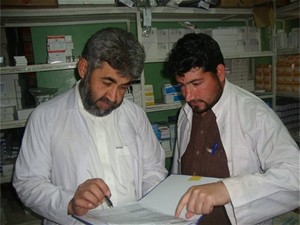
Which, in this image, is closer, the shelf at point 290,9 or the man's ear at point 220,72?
the man's ear at point 220,72

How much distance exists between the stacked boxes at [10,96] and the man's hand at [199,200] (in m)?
1.62

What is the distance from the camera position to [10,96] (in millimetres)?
1956

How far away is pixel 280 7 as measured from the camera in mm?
2451

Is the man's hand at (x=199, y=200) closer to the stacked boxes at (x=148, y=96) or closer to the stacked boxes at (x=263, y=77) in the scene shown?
the stacked boxes at (x=148, y=96)

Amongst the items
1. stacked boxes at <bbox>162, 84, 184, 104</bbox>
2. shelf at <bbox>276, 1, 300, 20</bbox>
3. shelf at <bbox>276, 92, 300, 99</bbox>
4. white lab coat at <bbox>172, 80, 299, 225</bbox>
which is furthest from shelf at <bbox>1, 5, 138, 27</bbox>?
shelf at <bbox>276, 92, 300, 99</bbox>

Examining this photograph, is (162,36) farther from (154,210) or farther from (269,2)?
(154,210)

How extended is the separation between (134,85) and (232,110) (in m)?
1.06

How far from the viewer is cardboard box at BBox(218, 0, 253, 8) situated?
2.22 metres

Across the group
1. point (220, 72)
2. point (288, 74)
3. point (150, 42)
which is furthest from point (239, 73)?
point (220, 72)

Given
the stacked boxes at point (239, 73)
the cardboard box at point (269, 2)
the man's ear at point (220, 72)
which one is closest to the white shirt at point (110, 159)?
the man's ear at point (220, 72)

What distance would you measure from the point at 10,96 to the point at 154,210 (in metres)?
1.62

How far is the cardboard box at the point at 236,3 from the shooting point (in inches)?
87.5

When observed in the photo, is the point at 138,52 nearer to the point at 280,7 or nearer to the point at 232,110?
the point at 232,110

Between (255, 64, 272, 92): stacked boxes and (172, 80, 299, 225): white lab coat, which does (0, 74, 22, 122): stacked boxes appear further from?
(255, 64, 272, 92): stacked boxes
